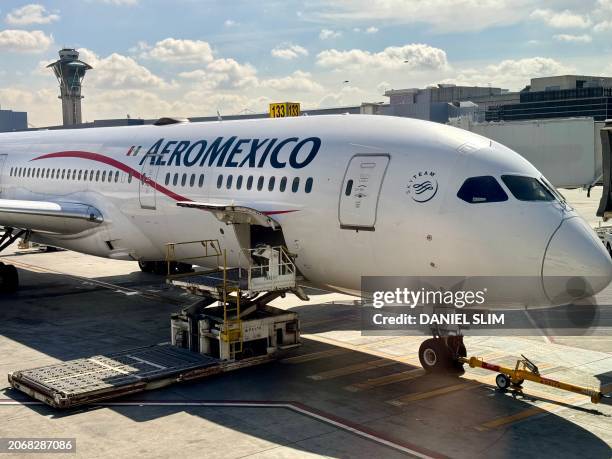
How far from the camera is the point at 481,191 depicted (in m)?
13.5

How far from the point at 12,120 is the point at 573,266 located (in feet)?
494

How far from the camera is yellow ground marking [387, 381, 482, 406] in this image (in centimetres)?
1380

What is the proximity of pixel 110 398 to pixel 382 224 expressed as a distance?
6248mm

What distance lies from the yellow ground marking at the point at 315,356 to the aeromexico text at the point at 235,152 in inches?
175

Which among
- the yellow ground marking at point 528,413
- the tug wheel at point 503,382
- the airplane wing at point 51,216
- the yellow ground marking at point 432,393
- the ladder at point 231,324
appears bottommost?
the yellow ground marking at point 528,413

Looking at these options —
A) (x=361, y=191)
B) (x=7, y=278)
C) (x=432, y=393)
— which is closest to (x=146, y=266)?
(x=7, y=278)

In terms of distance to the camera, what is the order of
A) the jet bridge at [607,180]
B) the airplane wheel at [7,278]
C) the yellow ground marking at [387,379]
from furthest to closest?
the airplane wheel at [7,278], the jet bridge at [607,180], the yellow ground marking at [387,379]

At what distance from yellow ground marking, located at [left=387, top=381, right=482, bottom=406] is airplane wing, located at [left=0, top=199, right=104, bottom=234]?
11.4 m

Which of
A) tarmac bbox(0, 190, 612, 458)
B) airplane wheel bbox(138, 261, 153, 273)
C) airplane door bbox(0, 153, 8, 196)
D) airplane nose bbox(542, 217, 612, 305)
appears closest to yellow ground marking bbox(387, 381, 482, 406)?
tarmac bbox(0, 190, 612, 458)

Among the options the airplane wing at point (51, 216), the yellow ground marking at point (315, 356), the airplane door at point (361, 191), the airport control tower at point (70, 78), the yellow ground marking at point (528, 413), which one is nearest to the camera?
the yellow ground marking at point (528, 413)

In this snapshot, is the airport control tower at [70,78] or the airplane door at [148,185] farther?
the airport control tower at [70,78]

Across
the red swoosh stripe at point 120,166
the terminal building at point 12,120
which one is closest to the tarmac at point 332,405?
the red swoosh stripe at point 120,166

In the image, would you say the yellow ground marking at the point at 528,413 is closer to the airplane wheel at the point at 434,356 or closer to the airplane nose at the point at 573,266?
the airplane nose at the point at 573,266

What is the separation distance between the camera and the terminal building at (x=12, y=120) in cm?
14338
